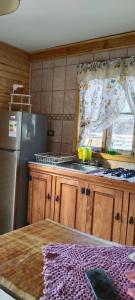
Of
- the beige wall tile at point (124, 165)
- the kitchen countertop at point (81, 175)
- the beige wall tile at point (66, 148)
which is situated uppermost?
the beige wall tile at point (66, 148)

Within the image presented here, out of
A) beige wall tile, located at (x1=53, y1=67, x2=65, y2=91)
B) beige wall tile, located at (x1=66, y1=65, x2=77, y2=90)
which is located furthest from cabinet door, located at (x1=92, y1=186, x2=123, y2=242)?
beige wall tile, located at (x1=53, y1=67, x2=65, y2=91)

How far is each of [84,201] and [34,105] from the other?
177 cm

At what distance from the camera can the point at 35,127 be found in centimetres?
307

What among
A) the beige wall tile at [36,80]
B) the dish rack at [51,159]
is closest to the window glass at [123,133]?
the dish rack at [51,159]

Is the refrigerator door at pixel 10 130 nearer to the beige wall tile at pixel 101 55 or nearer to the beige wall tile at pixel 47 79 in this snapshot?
the beige wall tile at pixel 47 79

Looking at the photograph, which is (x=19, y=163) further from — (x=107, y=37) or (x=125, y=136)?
(x=107, y=37)

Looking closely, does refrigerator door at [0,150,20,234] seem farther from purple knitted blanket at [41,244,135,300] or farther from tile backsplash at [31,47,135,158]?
purple knitted blanket at [41,244,135,300]

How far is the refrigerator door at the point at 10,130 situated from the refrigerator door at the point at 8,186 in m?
0.08

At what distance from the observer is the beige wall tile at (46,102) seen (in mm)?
3482

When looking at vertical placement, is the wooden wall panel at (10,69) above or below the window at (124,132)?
above

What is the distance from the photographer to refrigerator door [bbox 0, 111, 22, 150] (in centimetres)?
286

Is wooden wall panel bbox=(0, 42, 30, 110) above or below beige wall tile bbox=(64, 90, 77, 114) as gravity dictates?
above

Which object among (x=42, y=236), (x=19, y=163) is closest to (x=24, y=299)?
(x=42, y=236)

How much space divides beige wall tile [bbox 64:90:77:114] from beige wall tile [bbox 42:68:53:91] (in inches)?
13.0
